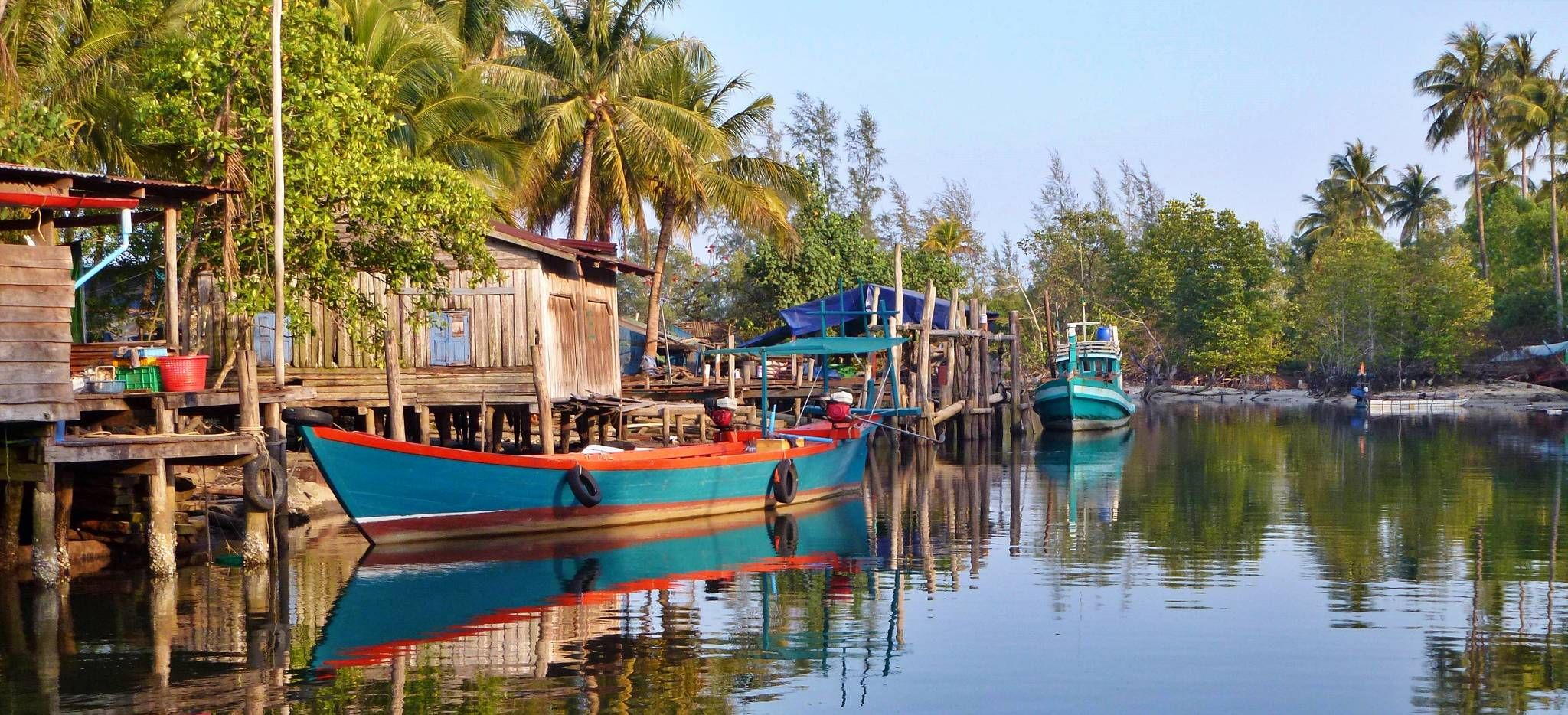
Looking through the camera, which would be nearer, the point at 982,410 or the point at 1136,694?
the point at 1136,694

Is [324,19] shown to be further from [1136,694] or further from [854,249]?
[854,249]

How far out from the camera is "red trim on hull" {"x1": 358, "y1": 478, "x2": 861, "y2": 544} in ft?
54.2

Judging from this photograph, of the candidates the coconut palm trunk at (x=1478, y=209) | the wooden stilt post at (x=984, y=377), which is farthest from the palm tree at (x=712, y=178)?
the coconut palm trunk at (x=1478, y=209)

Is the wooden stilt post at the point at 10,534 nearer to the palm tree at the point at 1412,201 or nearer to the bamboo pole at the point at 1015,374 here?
Answer: the bamboo pole at the point at 1015,374

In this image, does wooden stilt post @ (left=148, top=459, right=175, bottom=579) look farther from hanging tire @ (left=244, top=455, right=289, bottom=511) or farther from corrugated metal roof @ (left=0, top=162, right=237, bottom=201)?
corrugated metal roof @ (left=0, top=162, right=237, bottom=201)

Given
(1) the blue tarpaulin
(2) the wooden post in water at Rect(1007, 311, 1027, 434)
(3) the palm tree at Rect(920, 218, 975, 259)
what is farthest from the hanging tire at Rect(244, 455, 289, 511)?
(3) the palm tree at Rect(920, 218, 975, 259)

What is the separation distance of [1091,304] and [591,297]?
135 ft

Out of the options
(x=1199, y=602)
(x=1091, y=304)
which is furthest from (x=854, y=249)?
(x=1199, y=602)

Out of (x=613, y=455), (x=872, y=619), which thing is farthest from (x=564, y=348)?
(x=872, y=619)

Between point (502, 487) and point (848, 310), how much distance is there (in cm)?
1941

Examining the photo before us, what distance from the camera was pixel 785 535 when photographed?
61.1ft

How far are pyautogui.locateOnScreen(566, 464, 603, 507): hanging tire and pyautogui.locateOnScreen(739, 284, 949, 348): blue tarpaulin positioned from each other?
52.7 feet

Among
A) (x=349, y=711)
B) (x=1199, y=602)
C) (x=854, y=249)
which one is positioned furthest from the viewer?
(x=854, y=249)

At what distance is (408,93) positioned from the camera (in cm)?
2425
